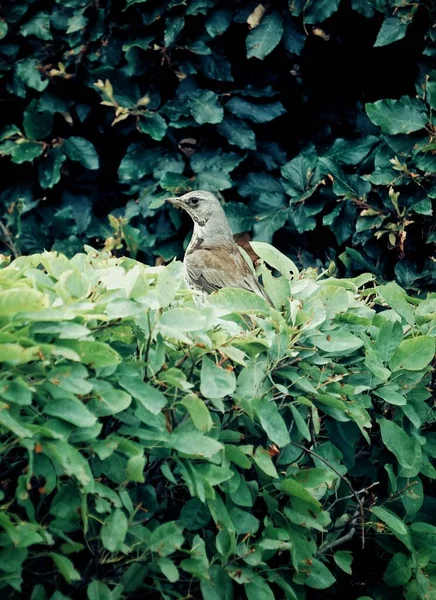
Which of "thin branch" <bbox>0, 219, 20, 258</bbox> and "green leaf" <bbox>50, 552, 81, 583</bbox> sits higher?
"green leaf" <bbox>50, 552, 81, 583</bbox>

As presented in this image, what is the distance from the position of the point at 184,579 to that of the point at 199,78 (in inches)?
139

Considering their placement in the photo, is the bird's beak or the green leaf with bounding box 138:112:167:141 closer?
the bird's beak

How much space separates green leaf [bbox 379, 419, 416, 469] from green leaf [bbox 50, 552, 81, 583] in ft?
4.58

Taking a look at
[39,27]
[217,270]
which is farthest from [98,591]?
[39,27]

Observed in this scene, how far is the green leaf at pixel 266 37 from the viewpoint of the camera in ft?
17.7

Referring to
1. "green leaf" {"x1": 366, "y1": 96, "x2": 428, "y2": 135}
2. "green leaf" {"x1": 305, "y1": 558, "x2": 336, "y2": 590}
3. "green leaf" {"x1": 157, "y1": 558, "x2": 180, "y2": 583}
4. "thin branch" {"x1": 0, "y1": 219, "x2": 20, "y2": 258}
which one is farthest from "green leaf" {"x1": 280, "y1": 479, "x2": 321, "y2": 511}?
"thin branch" {"x1": 0, "y1": 219, "x2": 20, "y2": 258}

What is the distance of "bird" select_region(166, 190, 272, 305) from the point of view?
17.1ft

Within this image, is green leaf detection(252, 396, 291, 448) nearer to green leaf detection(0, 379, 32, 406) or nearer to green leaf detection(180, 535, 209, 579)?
green leaf detection(180, 535, 209, 579)

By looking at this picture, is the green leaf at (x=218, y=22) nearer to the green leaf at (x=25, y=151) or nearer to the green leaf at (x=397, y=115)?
the green leaf at (x=397, y=115)

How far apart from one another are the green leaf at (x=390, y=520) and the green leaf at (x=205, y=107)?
2824mm

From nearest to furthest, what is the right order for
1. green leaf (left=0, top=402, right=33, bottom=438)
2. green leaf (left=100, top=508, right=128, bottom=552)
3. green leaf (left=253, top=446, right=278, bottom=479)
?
green leaf (left=0, top=402, right=33, bottom=438), green leaf (left=100, top=508, right=128, bottom=552), green leaf (left=253, top=446, right=278, bottom=479)

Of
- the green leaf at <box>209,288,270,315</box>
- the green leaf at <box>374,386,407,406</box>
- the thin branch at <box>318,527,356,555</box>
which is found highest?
the green leaf at <box>209,288,270,315</box>

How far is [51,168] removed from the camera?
5965mm

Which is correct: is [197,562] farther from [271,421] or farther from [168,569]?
[271,421]
